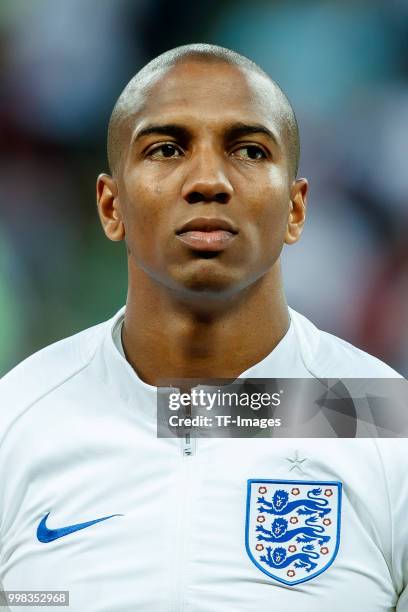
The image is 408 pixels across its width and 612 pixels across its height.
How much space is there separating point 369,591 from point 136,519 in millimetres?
463

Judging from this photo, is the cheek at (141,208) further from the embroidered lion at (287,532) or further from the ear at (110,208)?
the embroidered lion at (287,532)

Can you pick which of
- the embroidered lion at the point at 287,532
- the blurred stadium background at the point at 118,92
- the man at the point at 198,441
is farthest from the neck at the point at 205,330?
→ the blurred stadium background at the point at 118,92

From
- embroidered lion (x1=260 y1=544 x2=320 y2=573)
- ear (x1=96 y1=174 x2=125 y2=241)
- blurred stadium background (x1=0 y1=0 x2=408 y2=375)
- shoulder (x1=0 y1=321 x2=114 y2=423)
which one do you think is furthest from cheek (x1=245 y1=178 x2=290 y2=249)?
blurred stadium background (x1=0 y1=0 x2=408 y2=375)

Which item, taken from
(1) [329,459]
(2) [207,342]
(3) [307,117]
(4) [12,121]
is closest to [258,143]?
(2) [207,342]

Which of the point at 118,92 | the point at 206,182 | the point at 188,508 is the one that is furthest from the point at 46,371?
the point at 118,92

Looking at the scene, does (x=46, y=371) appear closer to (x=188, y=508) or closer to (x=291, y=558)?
(x=188, y=508)

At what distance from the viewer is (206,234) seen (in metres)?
1.78

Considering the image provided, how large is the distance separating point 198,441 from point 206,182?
0.52 metres

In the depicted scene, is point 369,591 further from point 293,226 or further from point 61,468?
point 293,226

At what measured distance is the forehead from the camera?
1.83m

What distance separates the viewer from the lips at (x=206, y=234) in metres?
1.77

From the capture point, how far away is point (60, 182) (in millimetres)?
3340

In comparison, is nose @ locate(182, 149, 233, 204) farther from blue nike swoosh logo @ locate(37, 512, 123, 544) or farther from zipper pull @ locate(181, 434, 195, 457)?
blue nike swoosh logo @ locate(37, 512, 123, 544)

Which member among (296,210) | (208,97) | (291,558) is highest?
(208,97)
